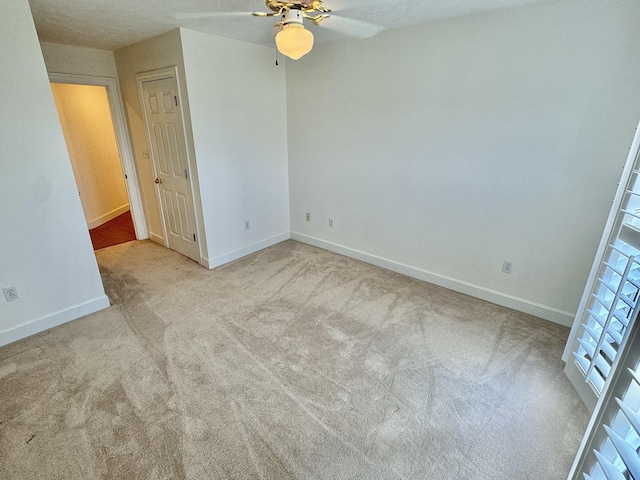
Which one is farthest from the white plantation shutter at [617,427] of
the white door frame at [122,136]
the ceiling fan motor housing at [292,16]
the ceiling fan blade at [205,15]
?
the white door frame at [122,136]

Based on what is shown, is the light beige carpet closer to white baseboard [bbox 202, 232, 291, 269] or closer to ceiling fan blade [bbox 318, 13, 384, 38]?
white baseboard [bbox 202, 232, 291, 269]

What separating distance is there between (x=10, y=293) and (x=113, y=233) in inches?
102

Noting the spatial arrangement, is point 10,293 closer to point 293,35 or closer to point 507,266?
point 293,35

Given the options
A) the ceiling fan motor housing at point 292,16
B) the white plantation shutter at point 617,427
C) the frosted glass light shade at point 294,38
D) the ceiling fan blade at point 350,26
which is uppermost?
the ceiling fan blade at point 350,26

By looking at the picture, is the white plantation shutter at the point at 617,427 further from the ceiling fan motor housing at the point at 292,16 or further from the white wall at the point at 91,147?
the white wall at the point at 91,147

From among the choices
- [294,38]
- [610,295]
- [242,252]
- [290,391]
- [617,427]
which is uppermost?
[294,38]

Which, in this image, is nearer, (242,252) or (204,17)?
(204,17)

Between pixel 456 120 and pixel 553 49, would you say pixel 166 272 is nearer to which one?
pixel 456 120

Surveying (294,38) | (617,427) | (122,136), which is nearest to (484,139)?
(294,38)

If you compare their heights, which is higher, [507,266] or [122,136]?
[122,136]

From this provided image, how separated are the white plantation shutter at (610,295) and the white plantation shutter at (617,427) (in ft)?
2.73

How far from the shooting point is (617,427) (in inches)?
33.6

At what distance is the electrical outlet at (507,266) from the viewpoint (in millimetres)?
2807

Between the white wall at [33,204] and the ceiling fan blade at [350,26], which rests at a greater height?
the ceiling fan blade at [350,26]
